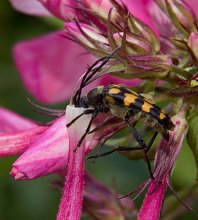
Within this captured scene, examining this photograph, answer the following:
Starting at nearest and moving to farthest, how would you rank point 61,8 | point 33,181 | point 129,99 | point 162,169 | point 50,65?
1. point 129,99
2. point 162,169
3. point 61,8
4. point 50,65
5. point 33,181

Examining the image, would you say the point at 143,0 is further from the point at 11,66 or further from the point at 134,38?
the point at 11,66

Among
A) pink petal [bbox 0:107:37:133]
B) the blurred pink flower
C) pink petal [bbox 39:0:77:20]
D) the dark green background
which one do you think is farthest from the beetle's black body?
the dark green background

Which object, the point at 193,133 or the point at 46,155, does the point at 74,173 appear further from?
the point at 193,133

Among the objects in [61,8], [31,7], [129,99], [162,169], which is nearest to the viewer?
[129,99]

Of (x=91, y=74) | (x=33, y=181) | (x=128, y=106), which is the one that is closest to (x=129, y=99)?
(x=128, y=106)

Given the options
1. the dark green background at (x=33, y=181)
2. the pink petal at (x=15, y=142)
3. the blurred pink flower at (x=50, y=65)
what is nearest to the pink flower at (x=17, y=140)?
the pink petal at (x=15, y=142)

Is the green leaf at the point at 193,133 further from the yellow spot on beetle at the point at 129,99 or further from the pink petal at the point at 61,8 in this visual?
the pink petal at the point at 61,8

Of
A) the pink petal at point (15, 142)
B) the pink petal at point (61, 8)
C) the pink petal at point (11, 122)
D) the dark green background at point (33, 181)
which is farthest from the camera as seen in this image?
the dark green background at point (33, 181)
